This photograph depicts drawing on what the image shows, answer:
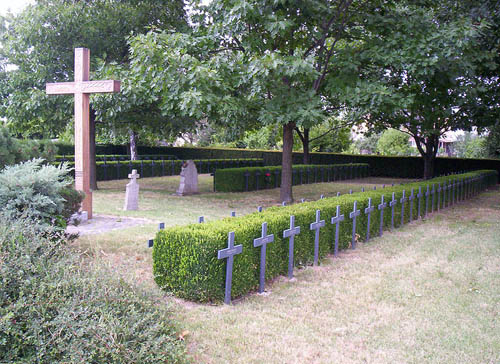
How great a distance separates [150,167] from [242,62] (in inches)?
524

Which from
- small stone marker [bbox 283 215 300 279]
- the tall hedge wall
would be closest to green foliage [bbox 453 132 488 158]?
the tall hedge wall

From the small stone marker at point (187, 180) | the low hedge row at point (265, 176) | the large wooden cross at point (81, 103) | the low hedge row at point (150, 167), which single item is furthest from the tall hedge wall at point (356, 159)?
the large wooden cross at point (81, 103)

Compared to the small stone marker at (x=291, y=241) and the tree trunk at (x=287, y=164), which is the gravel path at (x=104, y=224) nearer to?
the small stone marker at (x=291, y=241)

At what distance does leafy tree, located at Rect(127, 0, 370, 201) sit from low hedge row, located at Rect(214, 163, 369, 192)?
14.9ft

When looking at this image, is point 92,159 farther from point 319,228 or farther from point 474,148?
point 474,148

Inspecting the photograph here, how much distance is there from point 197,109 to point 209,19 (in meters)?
4.00

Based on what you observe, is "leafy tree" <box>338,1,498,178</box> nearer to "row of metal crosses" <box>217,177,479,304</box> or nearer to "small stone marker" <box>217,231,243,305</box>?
"row of metal crosses" <box>217,177,479,304</box>

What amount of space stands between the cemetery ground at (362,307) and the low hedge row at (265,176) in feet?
26.8

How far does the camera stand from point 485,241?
336 inches

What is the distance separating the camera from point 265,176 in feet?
61.1

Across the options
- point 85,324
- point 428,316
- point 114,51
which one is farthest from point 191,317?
point 114,51

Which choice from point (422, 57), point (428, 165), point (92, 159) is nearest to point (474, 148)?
point (428, 165)

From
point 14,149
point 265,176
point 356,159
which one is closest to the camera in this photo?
point 14,149

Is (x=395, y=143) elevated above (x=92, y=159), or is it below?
above
